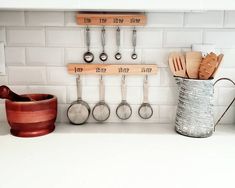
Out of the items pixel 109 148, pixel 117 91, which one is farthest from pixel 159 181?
pixel 117 91

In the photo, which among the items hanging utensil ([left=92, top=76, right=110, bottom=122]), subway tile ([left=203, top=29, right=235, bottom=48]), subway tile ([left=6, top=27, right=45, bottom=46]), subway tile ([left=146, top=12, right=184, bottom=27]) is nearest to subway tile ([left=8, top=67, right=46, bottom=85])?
subway tile ([left=6, top=27, right=45, bottom=46])

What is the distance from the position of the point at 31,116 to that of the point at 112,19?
→ 48 centimetres

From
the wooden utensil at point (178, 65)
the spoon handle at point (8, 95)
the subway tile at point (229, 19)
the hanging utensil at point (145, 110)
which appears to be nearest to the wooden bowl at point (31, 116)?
the spoon handle at point (8, 95)

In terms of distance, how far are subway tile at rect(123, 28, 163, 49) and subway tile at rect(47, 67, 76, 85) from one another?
26 centimetres

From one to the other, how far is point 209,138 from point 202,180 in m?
0.37

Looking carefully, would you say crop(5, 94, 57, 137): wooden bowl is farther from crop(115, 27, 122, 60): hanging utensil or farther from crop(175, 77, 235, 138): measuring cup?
crop(175, 77, 235, 138): measuring cup

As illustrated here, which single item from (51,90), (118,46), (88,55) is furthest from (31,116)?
(118,46)

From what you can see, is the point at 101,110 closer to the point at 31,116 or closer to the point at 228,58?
the point at 31,116

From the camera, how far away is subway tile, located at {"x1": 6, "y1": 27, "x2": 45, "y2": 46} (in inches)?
49.6

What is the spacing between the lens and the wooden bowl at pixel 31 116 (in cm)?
111

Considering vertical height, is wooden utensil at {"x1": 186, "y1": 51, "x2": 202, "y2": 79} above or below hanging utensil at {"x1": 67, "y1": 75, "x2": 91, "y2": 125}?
above

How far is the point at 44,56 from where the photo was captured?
4.20ft

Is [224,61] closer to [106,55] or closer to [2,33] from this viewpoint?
[106,55]

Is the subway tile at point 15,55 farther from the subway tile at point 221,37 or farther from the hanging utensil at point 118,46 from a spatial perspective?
the subway tile at point 221,37
